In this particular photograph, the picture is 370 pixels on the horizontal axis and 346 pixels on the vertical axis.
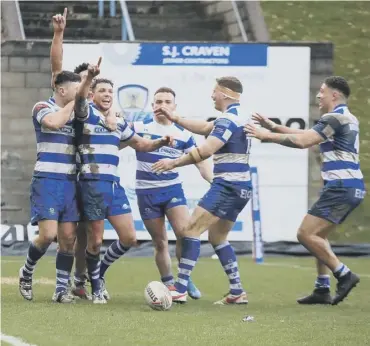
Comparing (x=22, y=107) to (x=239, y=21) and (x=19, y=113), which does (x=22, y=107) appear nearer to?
(x=19, y=113)

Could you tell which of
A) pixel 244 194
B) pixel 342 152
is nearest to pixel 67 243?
pixel 244 194

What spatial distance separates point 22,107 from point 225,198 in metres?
9.26

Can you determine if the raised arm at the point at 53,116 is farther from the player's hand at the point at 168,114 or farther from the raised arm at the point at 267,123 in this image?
the raised arm at the point at 267,123

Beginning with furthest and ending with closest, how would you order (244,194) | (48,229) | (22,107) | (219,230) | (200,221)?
1. (22,107)
2. (219,230)
3. (244,194)
4. (200,221)
5. (48,229)

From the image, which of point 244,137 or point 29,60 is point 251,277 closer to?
point 244,137

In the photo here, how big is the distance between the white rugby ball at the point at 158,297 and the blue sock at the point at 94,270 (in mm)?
641

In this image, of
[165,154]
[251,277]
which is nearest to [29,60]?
[251,277]

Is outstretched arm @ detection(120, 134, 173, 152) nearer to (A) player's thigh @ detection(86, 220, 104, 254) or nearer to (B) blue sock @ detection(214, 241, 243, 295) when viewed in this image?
(A) player's thigh @ detection(86, 220, 104, 254)

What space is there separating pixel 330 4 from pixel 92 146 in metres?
16.7

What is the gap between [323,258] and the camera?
12609 millimetres

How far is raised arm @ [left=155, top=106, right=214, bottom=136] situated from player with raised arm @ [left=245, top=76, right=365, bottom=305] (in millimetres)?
669

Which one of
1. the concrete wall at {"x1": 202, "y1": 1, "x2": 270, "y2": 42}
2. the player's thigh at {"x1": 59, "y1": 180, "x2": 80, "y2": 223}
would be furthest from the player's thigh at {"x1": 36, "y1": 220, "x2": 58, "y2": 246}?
the concrete wall at {"x1": 202, "y1": 1, "x2": 270, "y2": 42}

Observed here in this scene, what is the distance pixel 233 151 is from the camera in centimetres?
1242

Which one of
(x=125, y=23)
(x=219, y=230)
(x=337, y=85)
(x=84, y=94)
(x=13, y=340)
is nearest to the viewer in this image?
(x=13, y=340)
